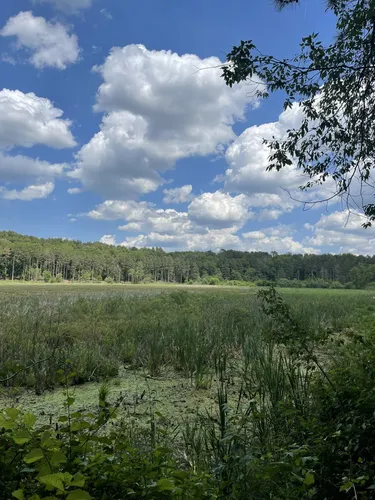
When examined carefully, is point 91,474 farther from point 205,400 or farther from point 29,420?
point 205,400

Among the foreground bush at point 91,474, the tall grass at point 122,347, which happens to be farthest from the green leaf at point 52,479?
the tall grass at point 122,347

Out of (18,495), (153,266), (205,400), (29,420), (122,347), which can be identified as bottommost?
(205,400)

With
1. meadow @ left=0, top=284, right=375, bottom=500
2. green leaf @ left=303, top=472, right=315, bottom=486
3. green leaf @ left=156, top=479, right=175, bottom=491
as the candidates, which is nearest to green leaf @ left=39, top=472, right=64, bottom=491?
meadow @ left=0, top=284, right=375, bottom=500

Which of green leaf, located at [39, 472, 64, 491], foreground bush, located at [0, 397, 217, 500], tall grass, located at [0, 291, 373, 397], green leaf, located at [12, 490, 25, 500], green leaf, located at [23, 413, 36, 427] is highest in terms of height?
green leaf, located at [23, 413, 36, 427]

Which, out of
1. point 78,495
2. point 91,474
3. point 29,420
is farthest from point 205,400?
point 78,495

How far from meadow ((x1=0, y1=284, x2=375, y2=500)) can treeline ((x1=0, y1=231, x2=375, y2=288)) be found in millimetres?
72564

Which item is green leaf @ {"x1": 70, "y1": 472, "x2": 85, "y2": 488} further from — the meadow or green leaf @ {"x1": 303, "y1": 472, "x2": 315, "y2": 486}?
green leaf @ {"x1": 303, "y1": 472, "x2": 315, "y2": 486}

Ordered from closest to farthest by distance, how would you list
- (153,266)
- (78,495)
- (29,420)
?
(78,495) → (29,420) → (153,266)

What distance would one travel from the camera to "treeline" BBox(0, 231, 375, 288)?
91.6 meters

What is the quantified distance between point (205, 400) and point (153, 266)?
116354 mm

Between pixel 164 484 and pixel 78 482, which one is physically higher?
pixel 78 482

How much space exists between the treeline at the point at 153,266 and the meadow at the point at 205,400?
238 ft

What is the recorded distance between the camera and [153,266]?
120m

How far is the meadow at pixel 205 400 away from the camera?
159cm
